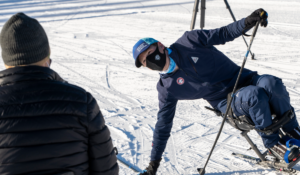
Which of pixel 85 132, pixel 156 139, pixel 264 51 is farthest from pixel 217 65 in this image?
pixel 264 51

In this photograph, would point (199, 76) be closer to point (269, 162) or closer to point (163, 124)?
point (163, 124)

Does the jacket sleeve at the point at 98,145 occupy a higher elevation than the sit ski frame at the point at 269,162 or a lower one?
higher

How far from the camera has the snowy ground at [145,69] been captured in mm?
3066

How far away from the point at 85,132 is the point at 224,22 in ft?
24.1

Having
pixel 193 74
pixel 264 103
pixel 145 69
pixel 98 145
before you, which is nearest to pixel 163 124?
pixel 193 74

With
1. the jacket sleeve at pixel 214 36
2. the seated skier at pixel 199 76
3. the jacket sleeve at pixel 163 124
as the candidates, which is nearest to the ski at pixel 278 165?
the seated skier at pixel 199 76

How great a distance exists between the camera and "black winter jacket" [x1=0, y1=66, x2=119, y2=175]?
1055 mm

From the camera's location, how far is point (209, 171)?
2.74m

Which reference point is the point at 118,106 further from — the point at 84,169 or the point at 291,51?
the point at 291,51

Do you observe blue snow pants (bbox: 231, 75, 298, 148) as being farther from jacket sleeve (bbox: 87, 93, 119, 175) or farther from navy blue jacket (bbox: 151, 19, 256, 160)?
jacket sleeve (bbox: 87, 93, 119, 175)

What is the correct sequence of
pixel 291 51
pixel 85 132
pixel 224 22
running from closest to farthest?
pixel 85 132 < pixel 291 51 < pixel 224 22

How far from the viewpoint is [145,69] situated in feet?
18.2

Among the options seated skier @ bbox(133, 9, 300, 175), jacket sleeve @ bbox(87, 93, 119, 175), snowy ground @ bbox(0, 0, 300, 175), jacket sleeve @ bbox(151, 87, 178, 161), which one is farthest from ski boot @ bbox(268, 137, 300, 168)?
jacket sleeve @ bbox(87, 93, 119, 175)

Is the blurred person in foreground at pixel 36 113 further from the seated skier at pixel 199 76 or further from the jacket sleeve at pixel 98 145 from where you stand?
the seated skier at pixel 199 76
